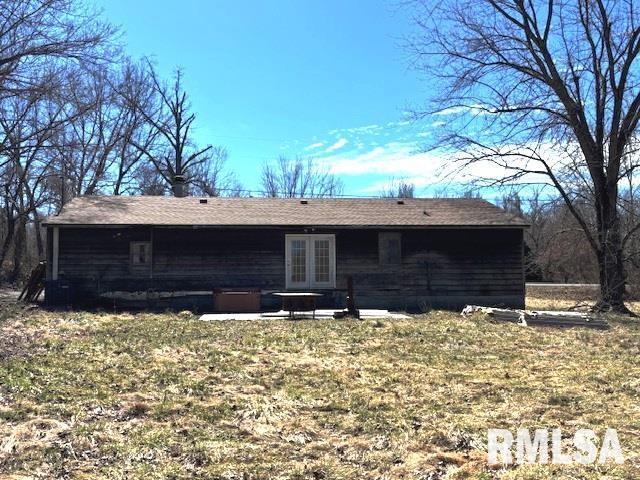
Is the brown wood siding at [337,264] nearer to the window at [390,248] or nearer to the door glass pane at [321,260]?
the window at [390,248]

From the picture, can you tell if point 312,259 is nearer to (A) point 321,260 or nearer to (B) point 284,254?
(A) point 321,260

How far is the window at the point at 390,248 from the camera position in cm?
1888

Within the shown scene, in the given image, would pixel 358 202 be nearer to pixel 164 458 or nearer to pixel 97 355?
pixel 97 355

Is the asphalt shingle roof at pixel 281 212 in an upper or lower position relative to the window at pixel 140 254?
upper

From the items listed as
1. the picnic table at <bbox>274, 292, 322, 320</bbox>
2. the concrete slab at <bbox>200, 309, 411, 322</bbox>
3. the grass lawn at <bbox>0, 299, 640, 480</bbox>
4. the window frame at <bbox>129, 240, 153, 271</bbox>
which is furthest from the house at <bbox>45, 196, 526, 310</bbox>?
the grass lawn at <bbox>0, 299, 640, 480</bbox>

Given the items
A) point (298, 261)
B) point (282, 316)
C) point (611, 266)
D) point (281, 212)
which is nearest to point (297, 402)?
point (282, 316)

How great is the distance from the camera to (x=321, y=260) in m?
18.8

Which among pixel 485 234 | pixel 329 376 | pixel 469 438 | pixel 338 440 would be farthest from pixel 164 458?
pixel 485 234

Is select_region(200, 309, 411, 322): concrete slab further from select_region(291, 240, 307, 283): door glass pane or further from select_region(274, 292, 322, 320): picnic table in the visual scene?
select_region(291, 240, 307, 283): door glass pane

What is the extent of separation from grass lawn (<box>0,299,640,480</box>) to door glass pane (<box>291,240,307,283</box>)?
7355 mm

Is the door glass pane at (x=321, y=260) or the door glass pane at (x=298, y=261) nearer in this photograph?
the door glass pane at (x=298, y=261)

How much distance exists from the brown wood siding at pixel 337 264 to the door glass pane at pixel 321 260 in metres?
0.37

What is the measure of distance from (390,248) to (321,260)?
2.27 meters

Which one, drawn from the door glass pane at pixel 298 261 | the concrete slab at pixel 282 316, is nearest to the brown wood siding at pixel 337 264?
the door glass pane at pixel 298 261
